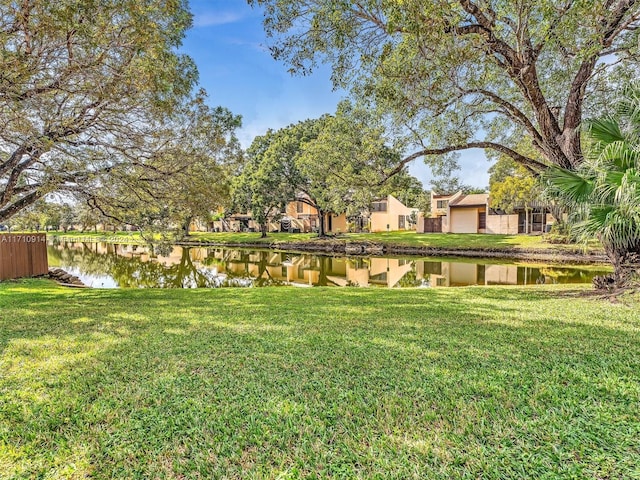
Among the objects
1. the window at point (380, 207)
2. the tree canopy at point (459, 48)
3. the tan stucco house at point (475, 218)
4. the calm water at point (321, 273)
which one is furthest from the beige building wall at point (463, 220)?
the tree canopy at point (459, 48)

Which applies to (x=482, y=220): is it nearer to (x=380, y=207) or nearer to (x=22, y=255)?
(x=380, y=207)

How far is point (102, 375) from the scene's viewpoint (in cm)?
320

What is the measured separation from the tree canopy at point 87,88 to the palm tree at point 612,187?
7332 mm

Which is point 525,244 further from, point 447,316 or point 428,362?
point 428,362

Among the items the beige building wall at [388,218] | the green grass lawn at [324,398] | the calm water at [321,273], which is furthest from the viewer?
the beige building wall at [388,218]

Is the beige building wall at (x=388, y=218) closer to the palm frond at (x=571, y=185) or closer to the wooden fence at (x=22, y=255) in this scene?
the wooden fence at (x=22, y=255)

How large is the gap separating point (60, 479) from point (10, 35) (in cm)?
579

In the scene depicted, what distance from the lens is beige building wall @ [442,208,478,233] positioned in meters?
31.2

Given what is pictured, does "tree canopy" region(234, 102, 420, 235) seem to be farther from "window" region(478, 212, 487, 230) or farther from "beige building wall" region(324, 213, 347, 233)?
"window" region(478, 212, 487, 230)

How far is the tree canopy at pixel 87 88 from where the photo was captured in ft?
15.5

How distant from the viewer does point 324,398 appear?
2.72 metres

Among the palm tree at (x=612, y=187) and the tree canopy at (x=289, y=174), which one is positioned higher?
the tree canopy at (x=289, y=174)

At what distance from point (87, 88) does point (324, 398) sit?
6.01 m

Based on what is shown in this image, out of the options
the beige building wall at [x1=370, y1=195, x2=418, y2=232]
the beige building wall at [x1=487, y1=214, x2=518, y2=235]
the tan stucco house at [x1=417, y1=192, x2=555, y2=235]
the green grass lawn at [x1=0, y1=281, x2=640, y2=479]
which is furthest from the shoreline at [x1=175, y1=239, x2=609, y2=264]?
the green grass lawn at [x1=0, y1=281, x2=640, y2=479]
